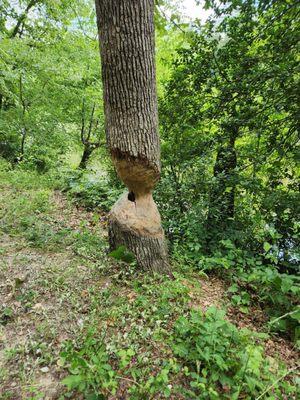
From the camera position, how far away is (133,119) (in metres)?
2.25

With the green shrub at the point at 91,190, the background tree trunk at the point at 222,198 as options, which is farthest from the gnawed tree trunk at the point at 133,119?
the green shrub at the point at 91,190

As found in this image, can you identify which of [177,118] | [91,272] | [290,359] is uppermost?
[177,118]

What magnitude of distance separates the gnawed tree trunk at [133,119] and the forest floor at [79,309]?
34cm

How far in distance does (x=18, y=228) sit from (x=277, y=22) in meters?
4.29

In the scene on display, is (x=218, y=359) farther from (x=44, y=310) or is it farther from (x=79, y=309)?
(x=44, y=310)

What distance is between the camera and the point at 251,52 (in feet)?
10.7

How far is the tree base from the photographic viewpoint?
2.58 meters

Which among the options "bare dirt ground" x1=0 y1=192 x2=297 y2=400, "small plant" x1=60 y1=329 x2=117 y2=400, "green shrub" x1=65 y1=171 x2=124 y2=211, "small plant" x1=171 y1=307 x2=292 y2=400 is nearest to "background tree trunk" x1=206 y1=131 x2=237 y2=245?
"bare dirt ground" x1=0 y1=192 x2=297 y2=400

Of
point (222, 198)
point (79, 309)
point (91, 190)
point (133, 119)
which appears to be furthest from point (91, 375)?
point (91, 190)

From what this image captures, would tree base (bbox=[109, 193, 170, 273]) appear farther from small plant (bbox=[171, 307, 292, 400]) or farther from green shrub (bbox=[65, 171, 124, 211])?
green shrub (bbox=[65, 171, 124, 211])

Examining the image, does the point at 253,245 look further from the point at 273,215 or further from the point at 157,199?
the point at 157,199

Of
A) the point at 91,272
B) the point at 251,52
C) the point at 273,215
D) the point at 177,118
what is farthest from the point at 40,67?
the point at 273,215

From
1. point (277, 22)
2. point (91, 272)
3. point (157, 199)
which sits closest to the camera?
point (91, 272)

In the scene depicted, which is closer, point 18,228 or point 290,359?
point 290,359
